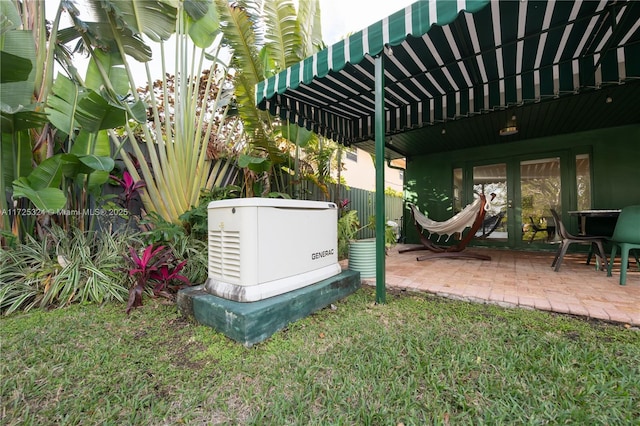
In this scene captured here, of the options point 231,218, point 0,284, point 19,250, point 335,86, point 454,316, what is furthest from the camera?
point 335,86

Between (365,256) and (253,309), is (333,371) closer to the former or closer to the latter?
(253,309)

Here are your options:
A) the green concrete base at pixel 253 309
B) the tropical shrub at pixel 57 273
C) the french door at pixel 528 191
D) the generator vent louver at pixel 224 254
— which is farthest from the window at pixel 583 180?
the tropical shrub at pixel 57 273

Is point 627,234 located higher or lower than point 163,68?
lower

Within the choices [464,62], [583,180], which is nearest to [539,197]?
[583,180]

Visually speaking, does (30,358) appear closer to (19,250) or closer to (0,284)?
(0,284)

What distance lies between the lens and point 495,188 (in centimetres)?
641

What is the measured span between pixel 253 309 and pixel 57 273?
230 centimetres

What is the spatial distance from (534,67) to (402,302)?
3.48 metres

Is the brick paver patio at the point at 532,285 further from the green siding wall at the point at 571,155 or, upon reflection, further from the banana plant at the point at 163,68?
the banana plant at the point at 163,68

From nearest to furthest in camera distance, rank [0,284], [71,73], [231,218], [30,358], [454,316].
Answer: [30,358] → [231,218] → [454,316] → [0,284] → [71,73]

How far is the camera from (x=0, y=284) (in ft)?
7.95

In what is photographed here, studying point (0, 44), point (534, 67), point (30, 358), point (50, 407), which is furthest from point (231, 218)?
point (534, 67)

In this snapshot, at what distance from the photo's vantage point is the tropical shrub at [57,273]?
97.3 inches

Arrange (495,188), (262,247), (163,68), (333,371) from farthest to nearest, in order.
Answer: (495,188) → (163,68) → (262,247) → (333,371)
